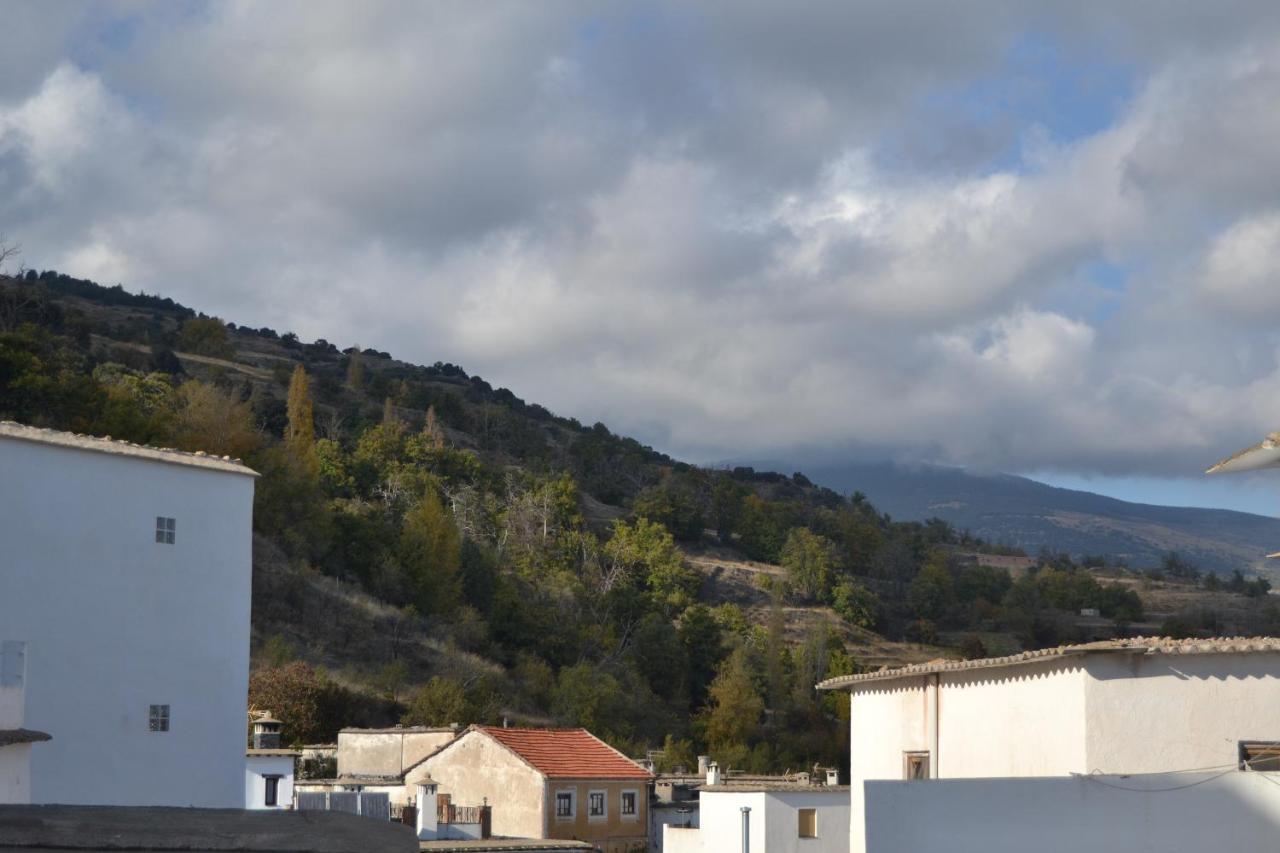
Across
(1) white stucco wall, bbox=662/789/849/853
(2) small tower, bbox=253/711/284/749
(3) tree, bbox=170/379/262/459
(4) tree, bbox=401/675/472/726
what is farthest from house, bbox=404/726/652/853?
(3) tree, bbox=170/379/262/459

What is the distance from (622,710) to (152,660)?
34.0 metres

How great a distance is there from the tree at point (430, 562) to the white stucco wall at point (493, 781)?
66.0 feet

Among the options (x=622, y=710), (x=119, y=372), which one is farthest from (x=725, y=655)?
(x=119, y=372)

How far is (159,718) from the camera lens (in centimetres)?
2236

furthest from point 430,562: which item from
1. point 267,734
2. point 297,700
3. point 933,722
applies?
point 933,722

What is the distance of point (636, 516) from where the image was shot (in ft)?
281

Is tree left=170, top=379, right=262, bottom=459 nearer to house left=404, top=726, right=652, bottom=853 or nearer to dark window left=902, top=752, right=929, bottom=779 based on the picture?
house left=404, top=726, right=652, bottom=853

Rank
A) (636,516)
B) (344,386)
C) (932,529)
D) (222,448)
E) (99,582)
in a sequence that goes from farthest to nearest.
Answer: (932,529)
(344,386)
(636,516)
(222,448)
(99,582)

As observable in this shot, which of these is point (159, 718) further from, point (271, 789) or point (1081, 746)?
point (1081, 746)

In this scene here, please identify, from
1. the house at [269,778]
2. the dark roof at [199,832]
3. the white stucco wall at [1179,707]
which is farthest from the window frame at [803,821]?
the dark roof at [199,832]

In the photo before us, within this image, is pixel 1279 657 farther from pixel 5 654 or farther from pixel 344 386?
pixel 344 386

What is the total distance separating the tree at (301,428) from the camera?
2387 inches

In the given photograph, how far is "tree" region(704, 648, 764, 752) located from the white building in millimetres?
33390

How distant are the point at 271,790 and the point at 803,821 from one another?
1006 cm
